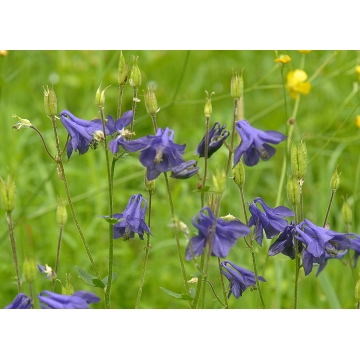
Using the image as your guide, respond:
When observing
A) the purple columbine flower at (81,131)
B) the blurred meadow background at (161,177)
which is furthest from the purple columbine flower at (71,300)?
the blurred meadow background at (161,177)

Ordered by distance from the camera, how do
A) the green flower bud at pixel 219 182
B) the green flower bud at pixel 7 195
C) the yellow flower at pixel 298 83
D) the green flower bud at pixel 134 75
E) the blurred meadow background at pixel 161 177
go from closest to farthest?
the green flower bud at pixel 219 182 < the green flower bud at pixel 7 195 < the green flower bud at pixel 134 75 < the yellow flower at pixel 298 83 < the blurred meadow background at pixel 161 177

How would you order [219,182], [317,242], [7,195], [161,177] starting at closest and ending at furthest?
[219,182] → [7,195] → [317,242] → [161,177]

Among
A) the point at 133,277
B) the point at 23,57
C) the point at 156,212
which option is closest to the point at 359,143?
the point at 156,212

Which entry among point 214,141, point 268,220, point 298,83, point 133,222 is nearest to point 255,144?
point 214,141

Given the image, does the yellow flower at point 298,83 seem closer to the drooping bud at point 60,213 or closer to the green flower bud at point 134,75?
the green flower bud at point 134,75

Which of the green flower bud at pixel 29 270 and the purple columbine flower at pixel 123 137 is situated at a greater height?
the purple columbine flower at pixel 123 137


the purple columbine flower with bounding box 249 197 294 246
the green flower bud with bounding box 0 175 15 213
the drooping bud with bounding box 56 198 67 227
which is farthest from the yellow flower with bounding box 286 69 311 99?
the green flower bud with bounding box 0 175 15 213

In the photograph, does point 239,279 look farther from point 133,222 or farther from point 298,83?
point 298,83
